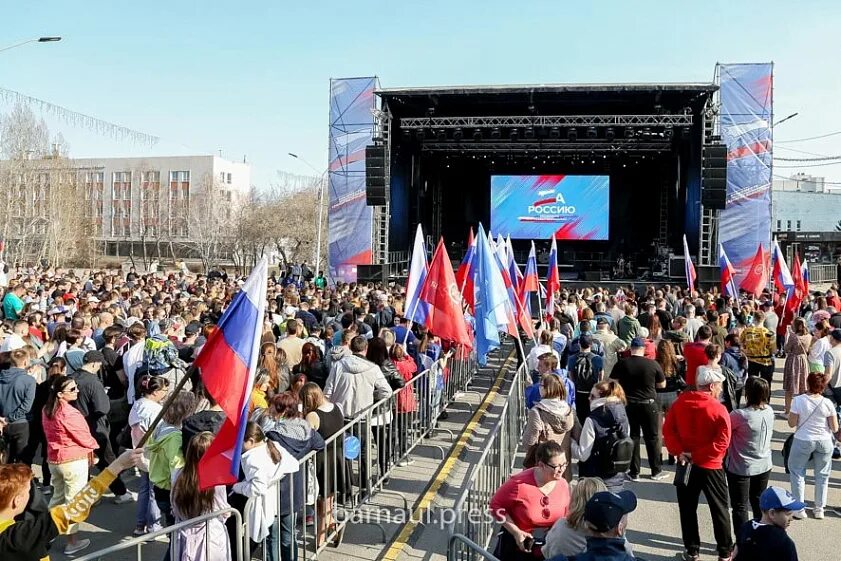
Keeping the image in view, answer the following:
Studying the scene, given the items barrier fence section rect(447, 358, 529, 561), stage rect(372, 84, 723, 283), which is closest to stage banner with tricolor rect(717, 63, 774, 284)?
stage rect(372, 84, 723, 283)

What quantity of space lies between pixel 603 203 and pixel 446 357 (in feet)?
68.8

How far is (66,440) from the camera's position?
6164 mm

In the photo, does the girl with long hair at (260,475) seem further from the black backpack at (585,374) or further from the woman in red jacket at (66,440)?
the black backpack at (585,374)

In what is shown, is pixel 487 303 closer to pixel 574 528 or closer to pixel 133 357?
pixel 133 357

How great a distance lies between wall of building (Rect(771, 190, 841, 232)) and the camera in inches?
2643

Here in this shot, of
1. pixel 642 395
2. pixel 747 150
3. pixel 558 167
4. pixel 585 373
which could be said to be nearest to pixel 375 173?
pixel 558 167

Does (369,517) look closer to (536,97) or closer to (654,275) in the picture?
(536,97)

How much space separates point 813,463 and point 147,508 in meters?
6.04

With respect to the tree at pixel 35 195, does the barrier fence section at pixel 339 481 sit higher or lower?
lower

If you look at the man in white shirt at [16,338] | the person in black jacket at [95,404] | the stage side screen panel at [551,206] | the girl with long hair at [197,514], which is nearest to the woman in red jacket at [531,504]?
A: the girl with long hair at [197,514]

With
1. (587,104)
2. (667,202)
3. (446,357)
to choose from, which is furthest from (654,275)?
(446,357)

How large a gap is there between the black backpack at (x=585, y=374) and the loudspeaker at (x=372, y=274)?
16.8 metres

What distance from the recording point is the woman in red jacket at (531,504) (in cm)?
433

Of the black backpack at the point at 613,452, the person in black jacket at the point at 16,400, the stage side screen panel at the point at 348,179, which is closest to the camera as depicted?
the black backpack at the point at 613,452
